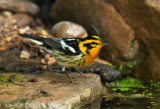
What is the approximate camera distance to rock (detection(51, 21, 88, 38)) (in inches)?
278

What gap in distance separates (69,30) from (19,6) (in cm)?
247

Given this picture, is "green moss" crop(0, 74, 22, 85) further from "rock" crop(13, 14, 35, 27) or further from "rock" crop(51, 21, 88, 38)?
"rock" crop(13, 14, 35, 27)

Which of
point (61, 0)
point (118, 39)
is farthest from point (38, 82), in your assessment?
point (61, 0)

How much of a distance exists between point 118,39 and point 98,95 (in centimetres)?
199

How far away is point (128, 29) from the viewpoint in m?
6.73

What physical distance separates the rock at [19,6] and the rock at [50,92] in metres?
3.66

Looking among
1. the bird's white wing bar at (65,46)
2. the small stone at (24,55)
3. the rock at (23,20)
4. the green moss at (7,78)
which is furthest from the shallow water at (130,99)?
the rock at (23,20)

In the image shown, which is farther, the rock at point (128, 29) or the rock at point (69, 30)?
the rock at point (69, 30)

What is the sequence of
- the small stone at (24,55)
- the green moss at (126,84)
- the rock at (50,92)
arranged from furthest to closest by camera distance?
the small stone at (24,55) < the green moss at (126,84) < the rock at (50,92)

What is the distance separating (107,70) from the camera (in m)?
6.12

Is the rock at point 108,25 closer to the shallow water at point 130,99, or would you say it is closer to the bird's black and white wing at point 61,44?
the shallow water at point 130,99

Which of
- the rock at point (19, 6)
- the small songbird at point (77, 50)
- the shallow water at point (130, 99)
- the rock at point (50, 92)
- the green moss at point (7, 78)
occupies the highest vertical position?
the rock at point (19, 6)

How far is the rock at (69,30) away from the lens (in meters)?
7.07

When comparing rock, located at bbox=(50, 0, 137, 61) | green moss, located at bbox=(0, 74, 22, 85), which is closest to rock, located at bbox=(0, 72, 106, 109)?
green moss, located at bbox=(0, 74, 22, 85)
